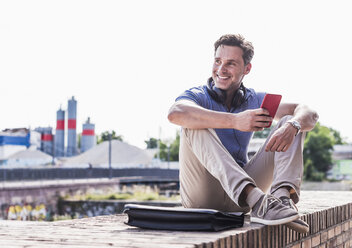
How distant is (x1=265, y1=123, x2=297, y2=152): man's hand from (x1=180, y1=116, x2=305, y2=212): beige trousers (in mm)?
72

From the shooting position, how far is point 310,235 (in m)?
3.13

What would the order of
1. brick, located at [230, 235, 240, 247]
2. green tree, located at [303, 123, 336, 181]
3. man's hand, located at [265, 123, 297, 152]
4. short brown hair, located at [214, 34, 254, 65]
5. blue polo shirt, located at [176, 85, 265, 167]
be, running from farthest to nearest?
green tree, located at [303, 123, 336, 181]
short brown hair, located at [214, 34, 254, 65]
blue polo shirt, located at [176, 85, 265, 167]
man's hand, located at [265, 123, 297, 152]
brick, located at [230, 235, 240, 247]

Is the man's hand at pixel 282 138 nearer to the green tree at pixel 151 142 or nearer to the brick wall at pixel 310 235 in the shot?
the brick wall at pixel 310 235

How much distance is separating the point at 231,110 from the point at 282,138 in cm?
44

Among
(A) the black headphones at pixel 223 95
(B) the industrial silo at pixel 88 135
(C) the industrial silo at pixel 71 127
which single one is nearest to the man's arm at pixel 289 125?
(A) the black headphones at pixel 223 95

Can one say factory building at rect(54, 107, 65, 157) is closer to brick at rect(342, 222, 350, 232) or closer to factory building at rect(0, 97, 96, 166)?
factory building at rect(0, 97, 96, 166)

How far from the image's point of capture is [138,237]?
A: 7.42 feet

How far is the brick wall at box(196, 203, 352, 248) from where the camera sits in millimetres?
2301

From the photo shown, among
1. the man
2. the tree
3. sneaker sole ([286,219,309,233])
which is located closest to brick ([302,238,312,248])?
the man

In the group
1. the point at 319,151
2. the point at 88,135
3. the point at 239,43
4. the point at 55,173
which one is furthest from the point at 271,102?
the point at 319,151

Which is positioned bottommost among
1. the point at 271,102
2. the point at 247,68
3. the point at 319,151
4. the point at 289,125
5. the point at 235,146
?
the point at 319,151

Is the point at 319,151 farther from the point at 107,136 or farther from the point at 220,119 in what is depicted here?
the point at 220,119

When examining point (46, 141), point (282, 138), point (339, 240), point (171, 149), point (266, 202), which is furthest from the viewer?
point (171, 149)

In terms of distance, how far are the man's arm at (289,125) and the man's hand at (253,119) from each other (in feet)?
0.45
